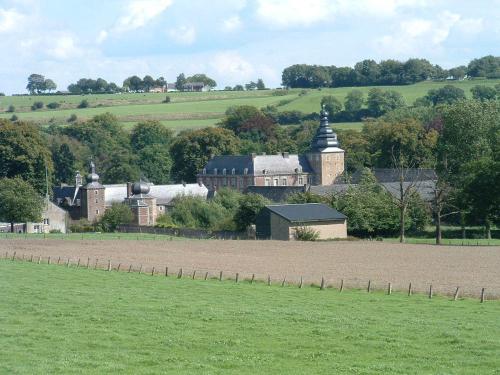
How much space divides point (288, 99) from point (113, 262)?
14817cm

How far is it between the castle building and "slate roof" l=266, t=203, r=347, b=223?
48047mm

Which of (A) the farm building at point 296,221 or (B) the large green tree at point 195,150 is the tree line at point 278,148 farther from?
(A) the farm building at point 296,221

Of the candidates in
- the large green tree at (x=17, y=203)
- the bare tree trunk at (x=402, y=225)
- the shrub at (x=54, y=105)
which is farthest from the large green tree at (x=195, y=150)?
the shrub at (x=54, y=105)

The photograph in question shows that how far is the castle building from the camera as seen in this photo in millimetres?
126500

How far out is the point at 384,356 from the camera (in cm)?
2417

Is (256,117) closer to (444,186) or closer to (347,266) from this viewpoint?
(444,186)

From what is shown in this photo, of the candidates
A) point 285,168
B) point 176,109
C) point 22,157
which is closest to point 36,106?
point 176,109

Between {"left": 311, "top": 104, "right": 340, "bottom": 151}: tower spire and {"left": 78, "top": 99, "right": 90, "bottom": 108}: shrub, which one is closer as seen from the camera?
{"left": 311, "top": 104, "right": 340, "bottom": 151}: tower spire

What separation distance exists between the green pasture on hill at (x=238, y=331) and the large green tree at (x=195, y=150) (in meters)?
97.0

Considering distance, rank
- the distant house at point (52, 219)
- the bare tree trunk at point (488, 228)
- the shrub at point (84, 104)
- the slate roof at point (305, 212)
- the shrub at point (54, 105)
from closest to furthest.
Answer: the bare tree trunk at point (488, 228)
the slate roof at point (305, 212)
the distant house at point (52, 219)
the shrub at point (54, 105)
the shrub at point (84, 104)

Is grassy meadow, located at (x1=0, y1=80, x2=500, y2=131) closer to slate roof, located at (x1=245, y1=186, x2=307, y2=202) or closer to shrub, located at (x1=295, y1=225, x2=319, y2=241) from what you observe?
slate roof, located at (x1=245, y1=186, x2=307, y2=202)

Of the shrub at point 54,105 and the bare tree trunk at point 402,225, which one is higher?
the shrub at point 54,105

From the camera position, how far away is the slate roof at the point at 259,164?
126 metres

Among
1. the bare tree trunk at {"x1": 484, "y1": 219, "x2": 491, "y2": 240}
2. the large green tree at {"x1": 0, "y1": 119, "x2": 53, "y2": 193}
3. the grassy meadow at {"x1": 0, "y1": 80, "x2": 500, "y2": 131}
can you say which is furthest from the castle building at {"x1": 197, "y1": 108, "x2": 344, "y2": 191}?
the bare tree trunk at {"x1": 484, "y1": 219, "x2": 491, "y2": 240}
